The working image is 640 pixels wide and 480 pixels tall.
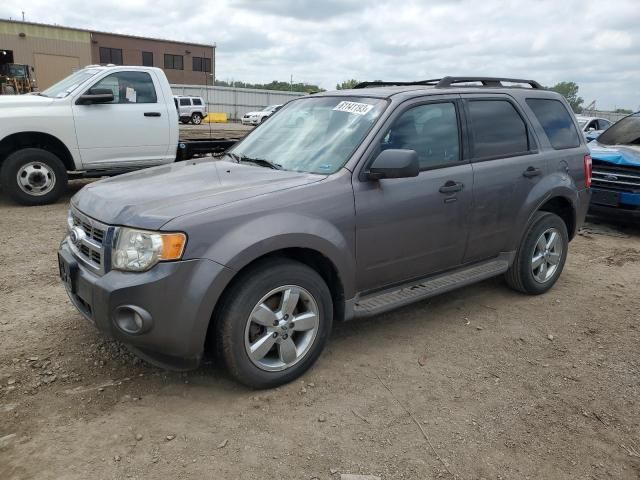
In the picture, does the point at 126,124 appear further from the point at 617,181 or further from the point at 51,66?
the point at 51,66

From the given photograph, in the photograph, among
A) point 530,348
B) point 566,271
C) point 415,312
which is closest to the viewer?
point 530,348

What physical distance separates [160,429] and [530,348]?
2619 mm

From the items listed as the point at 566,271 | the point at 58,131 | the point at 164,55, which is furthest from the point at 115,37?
the point at 566,271

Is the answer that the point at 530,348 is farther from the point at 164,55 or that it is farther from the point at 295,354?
the point at 164,55

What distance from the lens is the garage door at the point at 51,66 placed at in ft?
147

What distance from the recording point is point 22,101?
24.1 feet

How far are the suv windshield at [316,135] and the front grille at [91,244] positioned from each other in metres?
1.26

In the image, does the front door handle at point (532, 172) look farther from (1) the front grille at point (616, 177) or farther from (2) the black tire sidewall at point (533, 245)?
(1) the front grille at point (616, 177)

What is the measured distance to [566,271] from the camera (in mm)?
5730

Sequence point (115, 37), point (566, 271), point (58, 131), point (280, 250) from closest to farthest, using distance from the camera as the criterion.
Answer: point (280, 250) < point (566, 271) < point (58, 131) < point (115, 37)

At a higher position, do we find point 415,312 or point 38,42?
point 38,42

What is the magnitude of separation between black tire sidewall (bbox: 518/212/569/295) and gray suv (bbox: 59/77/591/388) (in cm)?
1

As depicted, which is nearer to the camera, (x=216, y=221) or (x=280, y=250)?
(x=216, y=221)

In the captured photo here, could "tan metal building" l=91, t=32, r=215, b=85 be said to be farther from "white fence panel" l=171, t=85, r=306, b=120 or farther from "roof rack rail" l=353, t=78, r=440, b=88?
"roof rack rail" l=353, t=78, r=440, b=88
